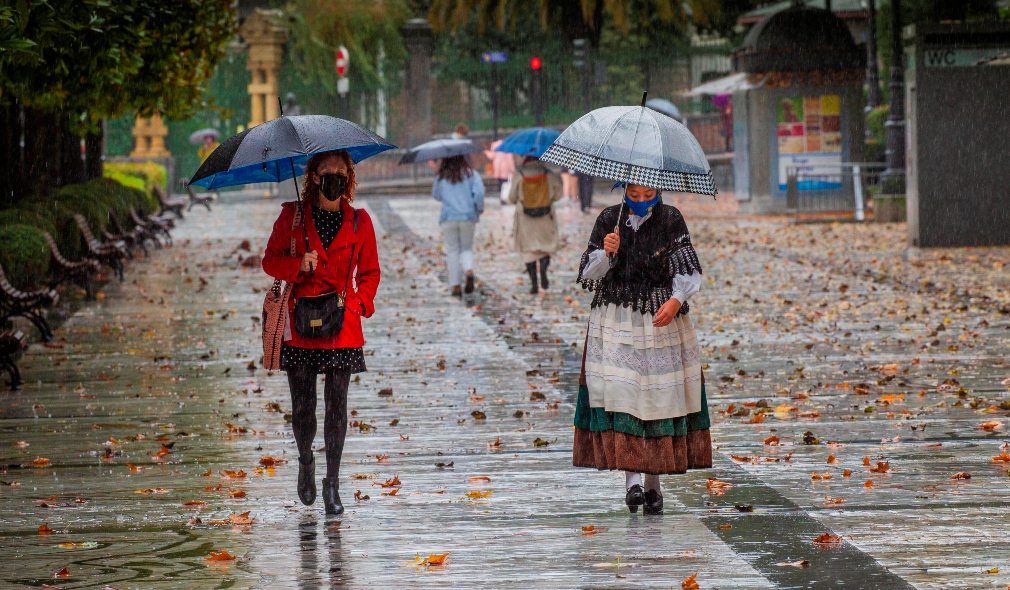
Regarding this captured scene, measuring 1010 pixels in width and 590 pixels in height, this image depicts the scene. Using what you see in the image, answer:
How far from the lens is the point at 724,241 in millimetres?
25688

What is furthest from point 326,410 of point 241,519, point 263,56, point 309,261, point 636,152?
point 263,56

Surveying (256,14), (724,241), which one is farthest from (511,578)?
(256,14)

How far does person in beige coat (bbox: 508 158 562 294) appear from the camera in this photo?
18188 mm

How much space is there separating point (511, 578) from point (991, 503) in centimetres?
249

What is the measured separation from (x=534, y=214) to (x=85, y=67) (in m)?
5.62

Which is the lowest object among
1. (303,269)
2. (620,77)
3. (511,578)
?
(511,578)

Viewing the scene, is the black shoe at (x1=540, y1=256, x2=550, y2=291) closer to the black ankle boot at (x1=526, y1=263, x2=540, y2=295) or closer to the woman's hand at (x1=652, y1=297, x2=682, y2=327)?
the black ankle boot at (x1=526, y1=263, x2=540, y2=295)

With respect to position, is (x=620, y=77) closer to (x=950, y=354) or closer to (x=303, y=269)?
(x=950, y=354)

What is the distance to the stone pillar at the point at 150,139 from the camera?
44.9m

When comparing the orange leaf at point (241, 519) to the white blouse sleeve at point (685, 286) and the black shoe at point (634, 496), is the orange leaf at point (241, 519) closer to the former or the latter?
the black shoe at point (634, 496)

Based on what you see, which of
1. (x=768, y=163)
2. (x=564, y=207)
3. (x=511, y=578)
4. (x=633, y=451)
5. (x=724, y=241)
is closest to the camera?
(x=511, y=578)

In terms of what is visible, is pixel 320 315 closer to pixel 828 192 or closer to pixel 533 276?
pixel 533 276

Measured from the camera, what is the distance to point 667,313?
24.4ft

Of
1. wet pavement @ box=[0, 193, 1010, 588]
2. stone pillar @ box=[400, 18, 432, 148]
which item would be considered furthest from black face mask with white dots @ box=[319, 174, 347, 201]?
stone pillar @ box=[400, 18, 432, 148]
